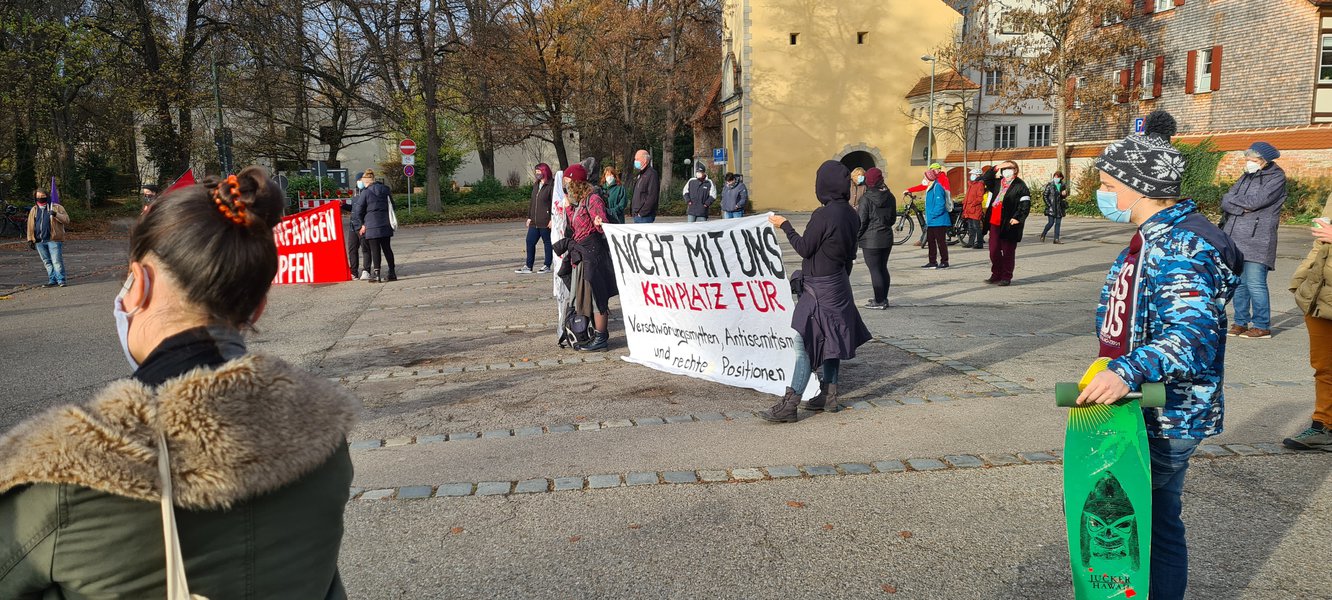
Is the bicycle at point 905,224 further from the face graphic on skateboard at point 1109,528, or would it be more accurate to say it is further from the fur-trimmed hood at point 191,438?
the fur-trimmed hood at point 191,438

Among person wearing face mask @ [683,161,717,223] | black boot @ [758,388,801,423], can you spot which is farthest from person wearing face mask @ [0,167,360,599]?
person wearing face mask @ [683,161,717,223]

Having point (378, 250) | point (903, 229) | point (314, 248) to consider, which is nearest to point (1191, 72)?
point (903, 229)

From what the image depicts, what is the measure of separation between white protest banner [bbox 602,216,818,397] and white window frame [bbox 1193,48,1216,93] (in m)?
33.3

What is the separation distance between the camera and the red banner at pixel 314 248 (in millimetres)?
14430

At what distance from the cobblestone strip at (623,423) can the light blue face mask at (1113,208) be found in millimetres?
3269

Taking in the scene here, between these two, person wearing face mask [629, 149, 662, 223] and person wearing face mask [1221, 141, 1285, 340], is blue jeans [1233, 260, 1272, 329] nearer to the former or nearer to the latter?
person wearing face mask [1221, 141, 1285, 340]

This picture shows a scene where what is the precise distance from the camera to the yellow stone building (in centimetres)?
4234

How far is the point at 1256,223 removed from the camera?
8.60 metres

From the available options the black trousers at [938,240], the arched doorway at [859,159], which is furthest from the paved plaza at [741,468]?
the arched doorway at [859,159]

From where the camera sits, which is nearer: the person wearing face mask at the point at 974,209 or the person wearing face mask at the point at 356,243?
the person wearing face mask at the point at 356,243

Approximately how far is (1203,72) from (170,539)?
39.6m

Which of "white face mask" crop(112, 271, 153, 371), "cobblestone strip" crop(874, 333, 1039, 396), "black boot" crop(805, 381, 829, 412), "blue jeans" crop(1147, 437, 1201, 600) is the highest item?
"white face mask" crop(112, 271, 153, 371)

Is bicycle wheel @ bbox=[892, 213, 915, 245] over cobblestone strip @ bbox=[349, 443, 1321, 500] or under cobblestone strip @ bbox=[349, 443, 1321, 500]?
over

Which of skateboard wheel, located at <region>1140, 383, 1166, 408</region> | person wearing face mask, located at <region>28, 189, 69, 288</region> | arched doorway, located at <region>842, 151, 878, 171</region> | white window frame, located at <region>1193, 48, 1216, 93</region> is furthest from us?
arched doorway, located at <region>842, 151, 878, 171</region>
